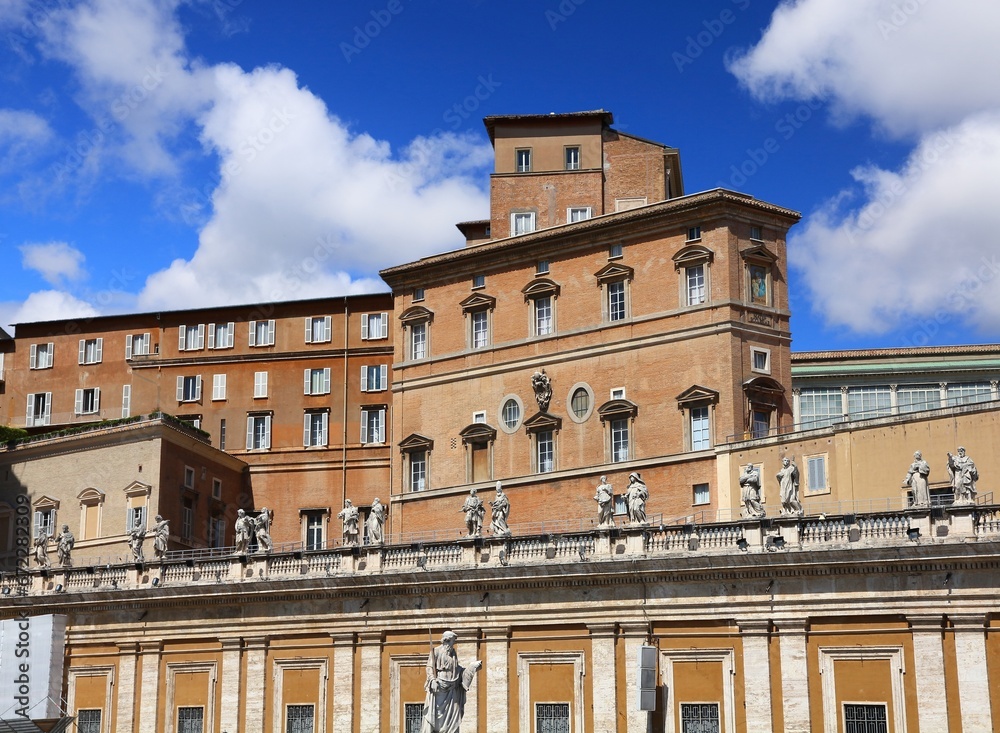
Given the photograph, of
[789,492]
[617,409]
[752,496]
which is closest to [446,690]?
[752,496]

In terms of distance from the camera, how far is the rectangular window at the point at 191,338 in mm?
76812

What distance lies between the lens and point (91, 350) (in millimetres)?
78062

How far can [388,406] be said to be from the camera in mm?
73688

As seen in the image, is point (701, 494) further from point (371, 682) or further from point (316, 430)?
point (316, 430)

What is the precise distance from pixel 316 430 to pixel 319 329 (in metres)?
5.12

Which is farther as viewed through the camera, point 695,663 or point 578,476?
point 578,476

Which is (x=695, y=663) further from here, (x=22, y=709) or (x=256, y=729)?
(x=22, y=709)

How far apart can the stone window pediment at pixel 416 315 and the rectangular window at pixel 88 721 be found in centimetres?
2353

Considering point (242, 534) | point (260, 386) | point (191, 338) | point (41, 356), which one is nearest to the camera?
point (242, 534)

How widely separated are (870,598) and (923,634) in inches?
65.4

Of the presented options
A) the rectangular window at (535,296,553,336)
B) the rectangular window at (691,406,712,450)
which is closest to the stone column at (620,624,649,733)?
the rectangular window at (691,406,712,450)

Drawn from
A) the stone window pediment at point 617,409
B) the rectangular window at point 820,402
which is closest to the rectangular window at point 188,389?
the stone window pediment at point 617,409

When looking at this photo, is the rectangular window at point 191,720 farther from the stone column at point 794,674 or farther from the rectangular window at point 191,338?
the rectangular window at point 191,338

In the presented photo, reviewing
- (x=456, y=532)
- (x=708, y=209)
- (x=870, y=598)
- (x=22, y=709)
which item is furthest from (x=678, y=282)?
(x=22, y=709)
